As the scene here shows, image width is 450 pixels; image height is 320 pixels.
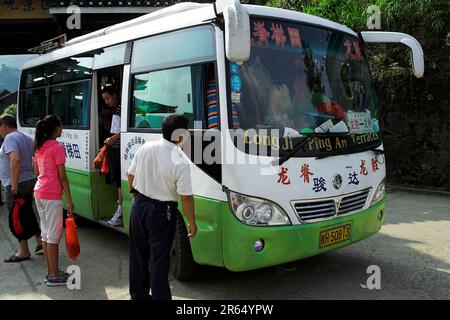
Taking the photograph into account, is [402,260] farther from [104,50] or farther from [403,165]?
[403,165]

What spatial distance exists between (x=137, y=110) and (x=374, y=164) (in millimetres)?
2411

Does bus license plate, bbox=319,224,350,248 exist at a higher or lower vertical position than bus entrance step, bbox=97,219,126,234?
higher

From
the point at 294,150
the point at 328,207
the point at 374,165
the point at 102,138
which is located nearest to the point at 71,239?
the point at 102,138

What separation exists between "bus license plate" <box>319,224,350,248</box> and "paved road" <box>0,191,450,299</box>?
1.72 ft

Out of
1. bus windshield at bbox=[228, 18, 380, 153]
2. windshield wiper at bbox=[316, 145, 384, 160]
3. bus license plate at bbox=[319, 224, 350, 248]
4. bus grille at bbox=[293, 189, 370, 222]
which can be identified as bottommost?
bus license plate at bbox=[319, 224, 350, 248]

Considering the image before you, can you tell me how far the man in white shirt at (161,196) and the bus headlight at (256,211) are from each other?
0.40 m

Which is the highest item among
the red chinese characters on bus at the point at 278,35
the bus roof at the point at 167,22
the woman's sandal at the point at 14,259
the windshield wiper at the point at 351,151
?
the bus roof at the point at 167,22

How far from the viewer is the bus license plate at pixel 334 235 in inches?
148

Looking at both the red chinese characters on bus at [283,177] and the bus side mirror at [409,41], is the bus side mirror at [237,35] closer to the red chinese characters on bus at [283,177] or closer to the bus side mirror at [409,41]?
the red chinese characters on bus at [283,177]

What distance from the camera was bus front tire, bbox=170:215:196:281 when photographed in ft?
13.2

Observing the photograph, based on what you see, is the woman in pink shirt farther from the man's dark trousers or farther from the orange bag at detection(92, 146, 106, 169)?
the man's dark trousers

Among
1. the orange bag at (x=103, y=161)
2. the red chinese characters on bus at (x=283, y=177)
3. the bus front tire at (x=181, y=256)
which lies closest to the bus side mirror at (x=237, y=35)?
the red chinese characters on bus at (x=283, y=177)

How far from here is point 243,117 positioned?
357cm

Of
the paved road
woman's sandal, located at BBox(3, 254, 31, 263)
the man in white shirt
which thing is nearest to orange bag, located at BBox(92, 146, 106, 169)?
the paved road
